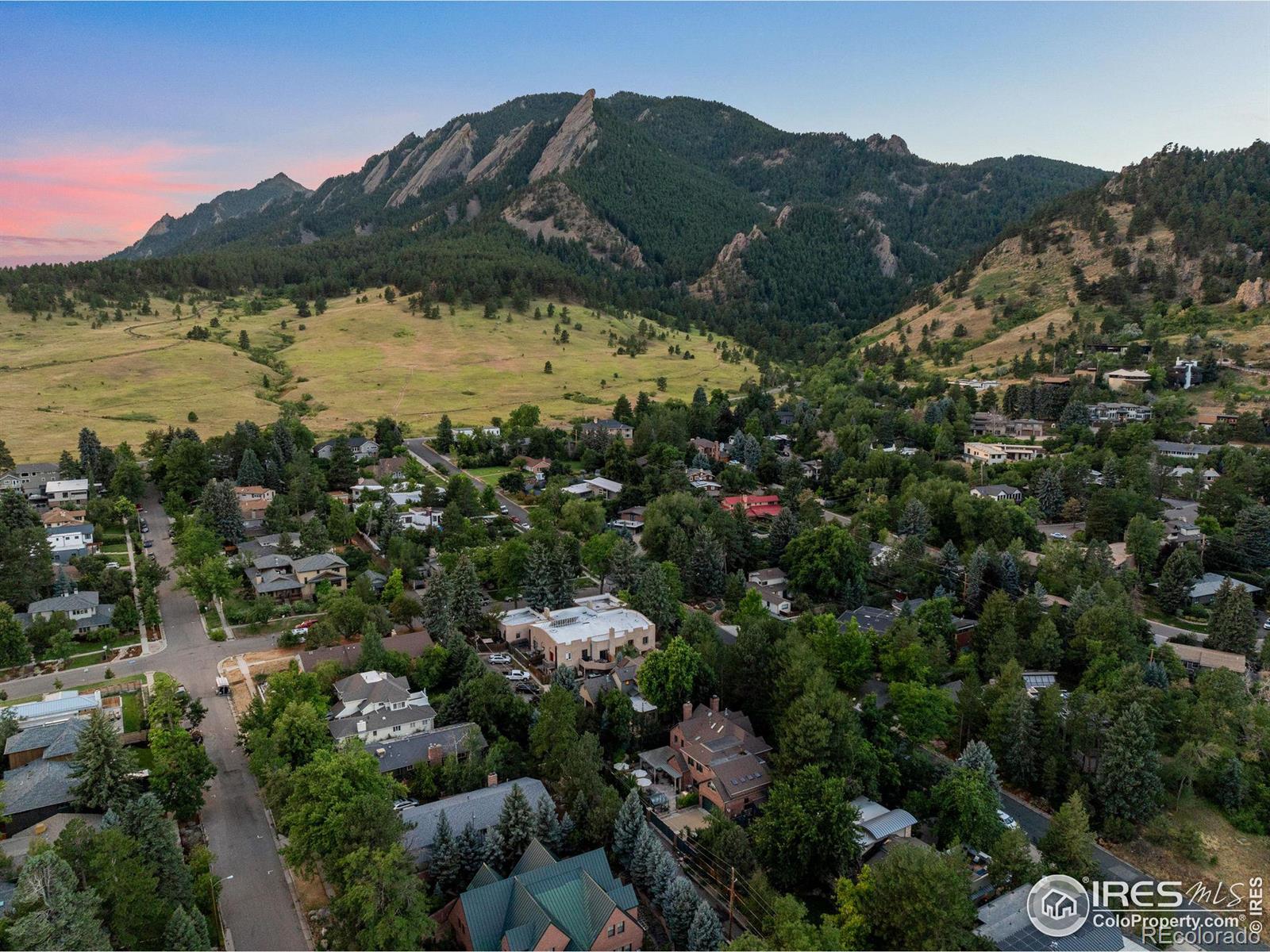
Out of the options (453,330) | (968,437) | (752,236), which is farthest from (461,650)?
(752,236)

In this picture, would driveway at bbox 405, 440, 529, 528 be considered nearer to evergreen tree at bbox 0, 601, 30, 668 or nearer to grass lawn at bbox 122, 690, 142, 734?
grass lawn at bbox 122, 690, 142, 734

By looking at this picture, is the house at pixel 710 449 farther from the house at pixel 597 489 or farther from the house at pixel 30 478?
the house at pixel 30 478

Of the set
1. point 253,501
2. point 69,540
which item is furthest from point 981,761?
point 69,540

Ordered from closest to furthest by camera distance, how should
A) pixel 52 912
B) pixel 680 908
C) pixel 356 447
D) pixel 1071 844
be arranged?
pixel 52 912, pixel 680 908, pixel 1071 844, pixel 356 447

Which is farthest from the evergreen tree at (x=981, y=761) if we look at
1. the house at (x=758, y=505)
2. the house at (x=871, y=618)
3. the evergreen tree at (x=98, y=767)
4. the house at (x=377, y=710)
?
the house at (x=758, y=505)

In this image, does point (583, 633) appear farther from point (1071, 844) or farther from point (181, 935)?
point (1071, 844)

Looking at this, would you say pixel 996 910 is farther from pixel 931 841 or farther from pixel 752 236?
pixel 752 236
